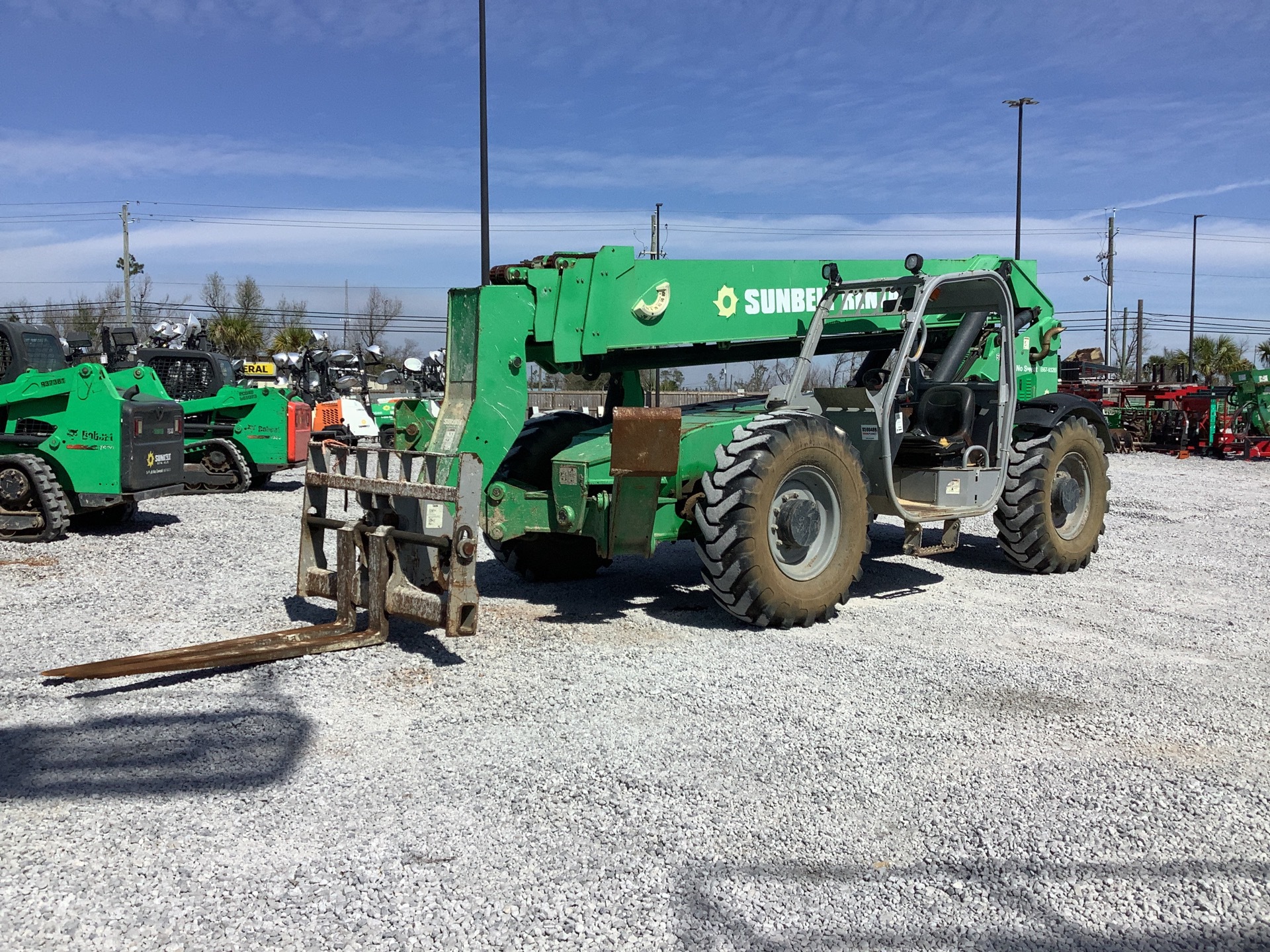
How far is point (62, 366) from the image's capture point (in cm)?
1188

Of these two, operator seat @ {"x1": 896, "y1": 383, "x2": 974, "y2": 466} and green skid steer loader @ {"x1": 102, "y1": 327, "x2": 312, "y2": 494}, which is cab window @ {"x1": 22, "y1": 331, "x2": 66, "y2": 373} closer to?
green skid steer loader @ {"x1": 102, "y1": 327, "x2": 312, "y2": 494}

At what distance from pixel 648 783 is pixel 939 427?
5768mm

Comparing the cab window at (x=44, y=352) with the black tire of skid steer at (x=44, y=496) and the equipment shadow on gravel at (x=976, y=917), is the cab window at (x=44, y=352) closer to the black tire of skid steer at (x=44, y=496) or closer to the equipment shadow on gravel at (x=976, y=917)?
the black tire of skid steer at (x=44, y=496)

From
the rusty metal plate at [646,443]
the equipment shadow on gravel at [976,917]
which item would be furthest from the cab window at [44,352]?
the equipment shadow on gravel at [976,917]

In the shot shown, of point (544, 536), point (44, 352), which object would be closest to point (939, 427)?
point (544, 536)

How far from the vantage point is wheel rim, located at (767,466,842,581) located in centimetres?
697

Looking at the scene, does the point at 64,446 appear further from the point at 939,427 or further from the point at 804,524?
the point at 939,427

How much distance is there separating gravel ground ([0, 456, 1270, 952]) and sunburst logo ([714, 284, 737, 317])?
2152mm

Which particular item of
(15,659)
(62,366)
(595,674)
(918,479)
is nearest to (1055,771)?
(595,674)

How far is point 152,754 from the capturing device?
456 cm

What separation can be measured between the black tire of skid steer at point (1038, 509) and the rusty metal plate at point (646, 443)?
12.4ft

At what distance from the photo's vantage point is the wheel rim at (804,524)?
6.97 m

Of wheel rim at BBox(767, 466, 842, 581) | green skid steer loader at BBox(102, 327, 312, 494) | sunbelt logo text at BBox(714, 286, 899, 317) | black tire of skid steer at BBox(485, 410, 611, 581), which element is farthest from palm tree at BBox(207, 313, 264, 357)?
wheel rim at BBox(767, 466, 842, 581)

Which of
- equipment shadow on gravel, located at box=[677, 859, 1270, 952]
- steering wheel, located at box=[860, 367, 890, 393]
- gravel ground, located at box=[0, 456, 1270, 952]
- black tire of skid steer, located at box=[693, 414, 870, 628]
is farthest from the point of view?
steering wheel, located at box=[860, 367, 890, 393]
